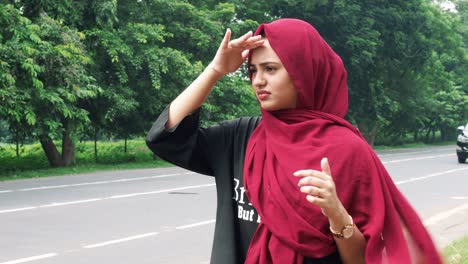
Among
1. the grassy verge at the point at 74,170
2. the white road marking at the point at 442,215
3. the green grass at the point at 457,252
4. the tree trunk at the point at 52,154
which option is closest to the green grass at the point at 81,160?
the grassy verge at the point at 74,170

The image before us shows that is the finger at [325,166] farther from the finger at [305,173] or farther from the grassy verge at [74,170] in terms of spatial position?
the grassy verge at [74,170]

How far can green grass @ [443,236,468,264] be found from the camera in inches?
288

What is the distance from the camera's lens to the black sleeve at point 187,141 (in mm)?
2514

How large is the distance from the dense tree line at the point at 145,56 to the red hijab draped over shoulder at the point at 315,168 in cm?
1518

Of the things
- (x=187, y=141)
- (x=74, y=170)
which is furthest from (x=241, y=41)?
(x=74, y=170)

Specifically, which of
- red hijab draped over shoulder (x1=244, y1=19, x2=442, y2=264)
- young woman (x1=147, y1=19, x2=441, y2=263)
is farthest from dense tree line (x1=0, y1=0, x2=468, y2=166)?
red hijab draped over shoulder (x1=244, y1=19, x2=442, y2=264)

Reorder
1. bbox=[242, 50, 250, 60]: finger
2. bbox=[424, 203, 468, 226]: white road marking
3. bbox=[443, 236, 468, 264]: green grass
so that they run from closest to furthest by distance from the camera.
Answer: bbox=[242, 50, 250, 60]: finger → bbox=[443, 236, 468, 264]: green grass → bbox=[424, 203, 468, 226]: white road marking

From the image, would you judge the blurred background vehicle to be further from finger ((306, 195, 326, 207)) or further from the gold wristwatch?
finger ((306, 195, 326, 207))

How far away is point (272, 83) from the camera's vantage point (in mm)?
2293

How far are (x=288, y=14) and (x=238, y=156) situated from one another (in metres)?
33.6

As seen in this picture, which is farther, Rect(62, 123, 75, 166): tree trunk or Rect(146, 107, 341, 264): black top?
Rect(62, 123, 75, 166): tree trunk

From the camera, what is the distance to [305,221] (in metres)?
2.10

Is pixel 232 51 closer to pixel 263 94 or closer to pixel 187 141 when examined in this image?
pixel 263 94

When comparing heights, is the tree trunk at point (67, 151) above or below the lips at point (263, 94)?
below
